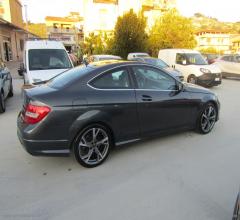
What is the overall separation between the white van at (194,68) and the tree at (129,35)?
10.4 m

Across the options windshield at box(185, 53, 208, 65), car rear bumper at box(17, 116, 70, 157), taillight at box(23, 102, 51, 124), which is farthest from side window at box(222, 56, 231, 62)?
taillight at box(23, 102, 51, 124)

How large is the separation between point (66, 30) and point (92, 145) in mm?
65914

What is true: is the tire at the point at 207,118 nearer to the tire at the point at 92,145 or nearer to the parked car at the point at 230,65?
the tire at the point at 92,145

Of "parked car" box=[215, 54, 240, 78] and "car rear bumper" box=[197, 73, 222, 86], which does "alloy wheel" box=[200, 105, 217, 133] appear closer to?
"car rear bumper" box=[197, 73, 222, 86]

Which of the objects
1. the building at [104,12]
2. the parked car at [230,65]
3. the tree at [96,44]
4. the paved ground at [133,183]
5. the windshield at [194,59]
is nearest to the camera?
the paved ground at [133,183]

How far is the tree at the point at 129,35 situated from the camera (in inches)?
902

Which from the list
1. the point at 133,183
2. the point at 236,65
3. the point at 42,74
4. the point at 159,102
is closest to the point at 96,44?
the point at 236,65

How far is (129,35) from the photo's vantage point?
23234 mm


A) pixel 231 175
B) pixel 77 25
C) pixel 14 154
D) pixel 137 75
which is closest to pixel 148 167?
pixel 231 175

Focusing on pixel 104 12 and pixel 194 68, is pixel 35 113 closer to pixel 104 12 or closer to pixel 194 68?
pixel 194 68

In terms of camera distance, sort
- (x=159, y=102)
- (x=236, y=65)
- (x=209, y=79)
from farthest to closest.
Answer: (x=236, y=65)
(x=209, y=79)
(x=159, y=102)

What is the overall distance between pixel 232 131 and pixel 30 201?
4.46 meters

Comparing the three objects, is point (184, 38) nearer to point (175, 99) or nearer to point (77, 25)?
point (175, 99)

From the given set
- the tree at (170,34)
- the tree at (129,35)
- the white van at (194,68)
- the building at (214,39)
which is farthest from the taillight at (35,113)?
the building at (214,39)
